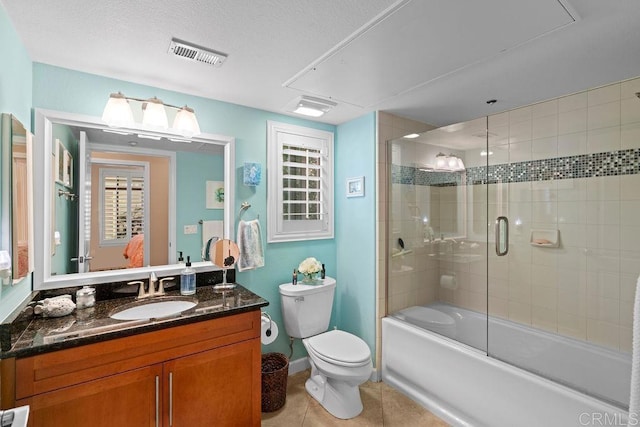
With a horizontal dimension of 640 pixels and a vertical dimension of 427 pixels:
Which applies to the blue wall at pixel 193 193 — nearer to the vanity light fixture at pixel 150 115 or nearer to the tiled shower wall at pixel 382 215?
the vanity light fixture at pixel 150 115

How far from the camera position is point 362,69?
5.65 ft

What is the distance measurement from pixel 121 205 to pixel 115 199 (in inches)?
1.9

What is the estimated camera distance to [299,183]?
2.61m

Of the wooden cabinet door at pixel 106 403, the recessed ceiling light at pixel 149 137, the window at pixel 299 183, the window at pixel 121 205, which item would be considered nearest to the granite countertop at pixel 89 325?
the wooden cabinet door at pixel 106 403

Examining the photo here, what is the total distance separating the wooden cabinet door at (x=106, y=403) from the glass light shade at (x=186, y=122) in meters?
1.41

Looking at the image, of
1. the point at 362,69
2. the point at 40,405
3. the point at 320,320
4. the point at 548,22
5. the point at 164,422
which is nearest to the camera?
the point at 40,405

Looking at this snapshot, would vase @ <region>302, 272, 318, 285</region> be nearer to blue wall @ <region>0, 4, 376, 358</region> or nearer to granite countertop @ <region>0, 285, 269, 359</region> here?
blue wall @ <region>0, 4, 376, 358</region>

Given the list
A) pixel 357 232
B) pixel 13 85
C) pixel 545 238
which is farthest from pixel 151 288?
pixel 545 238

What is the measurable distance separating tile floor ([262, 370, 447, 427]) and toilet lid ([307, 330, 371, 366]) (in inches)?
16.0

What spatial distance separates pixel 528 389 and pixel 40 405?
2320mm

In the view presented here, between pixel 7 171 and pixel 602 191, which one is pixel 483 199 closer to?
pixel 602 191

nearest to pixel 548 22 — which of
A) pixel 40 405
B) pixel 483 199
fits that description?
pixel 483 199

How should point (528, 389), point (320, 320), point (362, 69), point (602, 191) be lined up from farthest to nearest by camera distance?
point (320, 320) → point (602, 191) → point (362, 69) → point (528, 389)

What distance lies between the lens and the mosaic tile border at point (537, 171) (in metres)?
1.93
